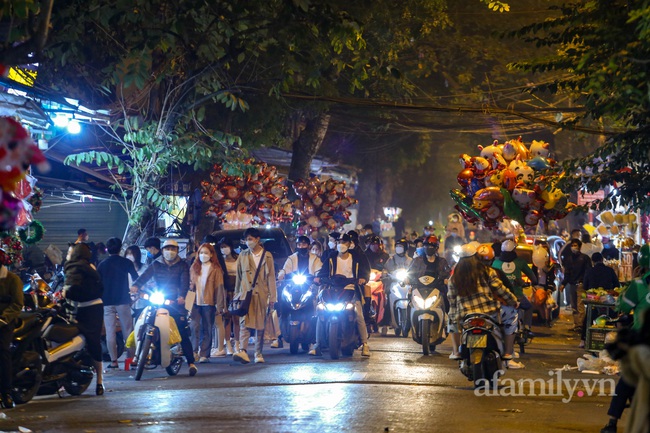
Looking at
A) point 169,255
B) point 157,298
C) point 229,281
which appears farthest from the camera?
point 229,281

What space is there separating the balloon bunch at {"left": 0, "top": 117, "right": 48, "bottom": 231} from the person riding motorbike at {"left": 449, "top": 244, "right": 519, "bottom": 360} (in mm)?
6987

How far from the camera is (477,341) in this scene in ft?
40.9

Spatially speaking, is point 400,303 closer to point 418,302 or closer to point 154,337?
point 418,302

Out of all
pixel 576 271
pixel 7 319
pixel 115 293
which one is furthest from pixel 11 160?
pixel 576 271

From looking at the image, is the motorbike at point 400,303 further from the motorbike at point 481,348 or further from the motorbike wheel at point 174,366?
the motorbike at point 481,348

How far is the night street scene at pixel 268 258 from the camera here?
11.0 m

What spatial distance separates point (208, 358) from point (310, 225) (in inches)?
369

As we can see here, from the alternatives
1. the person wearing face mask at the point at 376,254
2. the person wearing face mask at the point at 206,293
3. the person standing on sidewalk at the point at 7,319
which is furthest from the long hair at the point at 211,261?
the person wearing face mask at the point at 376,254

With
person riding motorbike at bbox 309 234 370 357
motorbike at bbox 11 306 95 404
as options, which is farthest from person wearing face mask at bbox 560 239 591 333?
motorbike at bbox 11 306 95 404

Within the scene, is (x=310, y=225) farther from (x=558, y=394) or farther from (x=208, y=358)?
(x=558, y=394)

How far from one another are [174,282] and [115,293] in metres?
1.41

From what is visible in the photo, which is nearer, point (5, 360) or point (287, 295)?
point (5, 360)

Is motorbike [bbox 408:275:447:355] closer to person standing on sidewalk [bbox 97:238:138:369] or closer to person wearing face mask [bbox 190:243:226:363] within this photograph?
person wearing face mask [bbox 190:243:226:363]

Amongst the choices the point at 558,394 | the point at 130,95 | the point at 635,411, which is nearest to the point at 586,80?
the point at 558,394
